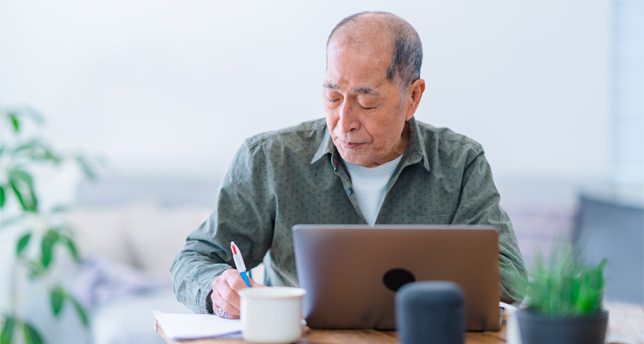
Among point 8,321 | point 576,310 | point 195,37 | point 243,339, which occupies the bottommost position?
point 8,321

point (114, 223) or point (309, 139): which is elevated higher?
point (309, 139)

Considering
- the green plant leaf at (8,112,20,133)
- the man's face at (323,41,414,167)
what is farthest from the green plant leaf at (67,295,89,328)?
the man's face at (323,41,414,167)

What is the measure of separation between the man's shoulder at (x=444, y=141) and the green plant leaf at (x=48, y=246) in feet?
5.10

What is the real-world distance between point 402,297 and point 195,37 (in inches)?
109

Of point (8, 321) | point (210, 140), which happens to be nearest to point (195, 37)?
point (210, 140)

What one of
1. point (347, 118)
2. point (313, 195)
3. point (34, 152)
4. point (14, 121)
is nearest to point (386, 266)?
point (347, 118)

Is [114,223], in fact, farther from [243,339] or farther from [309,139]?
[243,339]

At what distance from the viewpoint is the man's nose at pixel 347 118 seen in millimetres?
1434

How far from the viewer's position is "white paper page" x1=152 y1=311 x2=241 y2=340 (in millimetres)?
1008

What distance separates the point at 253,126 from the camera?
3.28 meters

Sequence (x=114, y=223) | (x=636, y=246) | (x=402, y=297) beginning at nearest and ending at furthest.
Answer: (x=402, y=297) → (x=636, y=246) → (x=114, y=223)

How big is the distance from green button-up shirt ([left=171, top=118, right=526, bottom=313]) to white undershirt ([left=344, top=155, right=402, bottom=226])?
2cm

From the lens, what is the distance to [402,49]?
1.49 metres

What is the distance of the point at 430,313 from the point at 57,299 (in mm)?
2118
